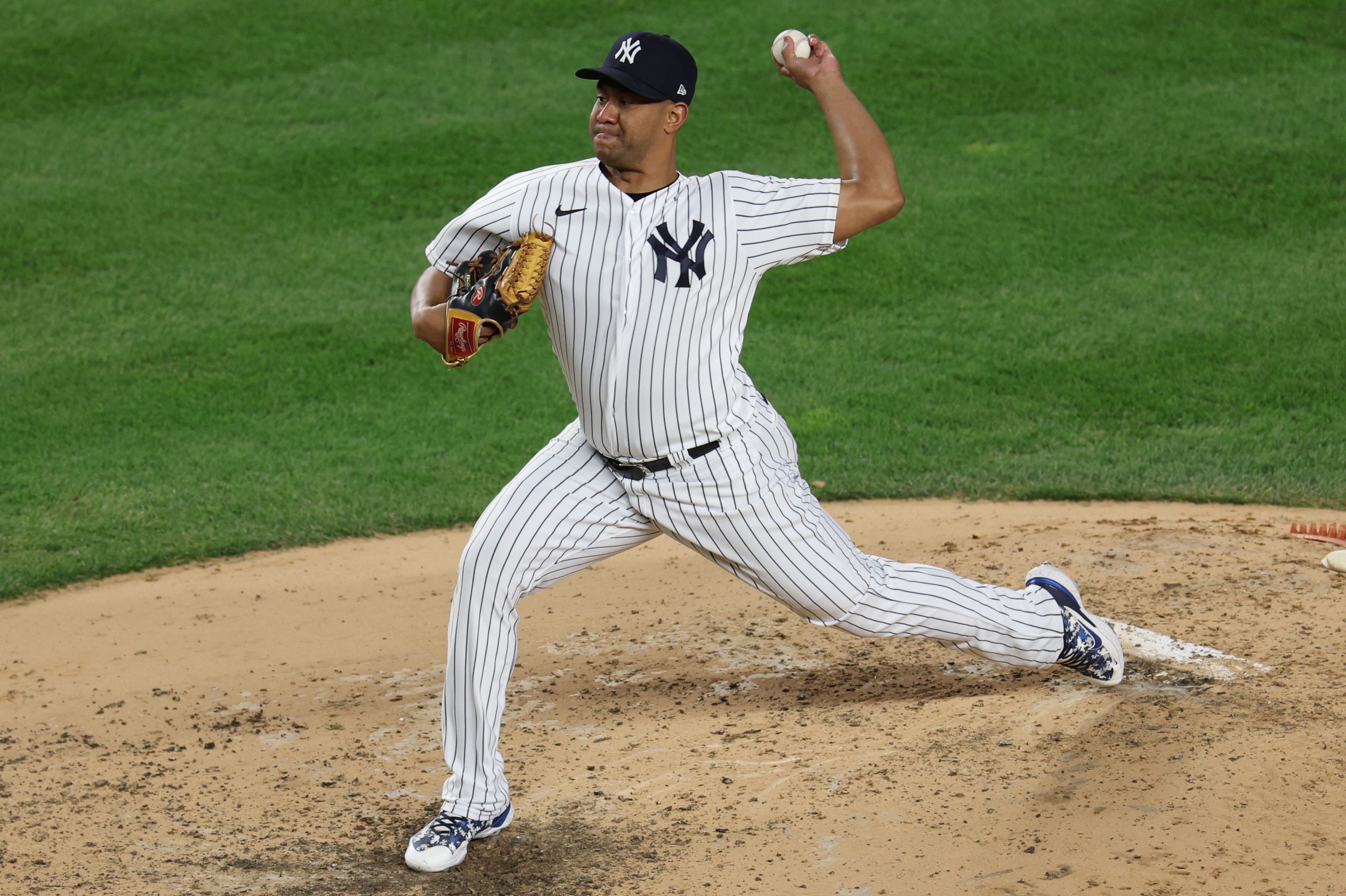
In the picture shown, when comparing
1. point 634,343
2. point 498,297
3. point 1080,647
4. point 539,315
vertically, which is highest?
point 498,297

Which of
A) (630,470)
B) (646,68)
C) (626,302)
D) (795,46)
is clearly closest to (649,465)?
(630,470)

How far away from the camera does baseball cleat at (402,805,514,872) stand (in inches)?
131

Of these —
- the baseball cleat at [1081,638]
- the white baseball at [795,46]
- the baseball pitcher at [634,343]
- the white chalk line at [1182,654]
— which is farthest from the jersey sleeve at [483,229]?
the white chalk line at [1182,654]

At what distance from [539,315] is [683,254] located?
5.20m

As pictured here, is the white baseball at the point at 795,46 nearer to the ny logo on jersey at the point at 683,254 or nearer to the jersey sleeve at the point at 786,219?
the jersey sleeve at the point at 786,219

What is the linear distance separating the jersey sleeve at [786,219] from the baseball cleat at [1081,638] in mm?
1279

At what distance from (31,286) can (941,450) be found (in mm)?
5583

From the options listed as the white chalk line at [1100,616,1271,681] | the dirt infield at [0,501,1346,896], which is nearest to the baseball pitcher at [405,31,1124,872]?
the dirt infield at [0,501,1346,896]

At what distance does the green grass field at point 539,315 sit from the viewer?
6.52 metres

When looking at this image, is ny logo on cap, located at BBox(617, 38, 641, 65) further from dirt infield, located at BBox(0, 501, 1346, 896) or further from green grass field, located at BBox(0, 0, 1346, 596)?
green grass field, located at BBox(0, 0, 1346, 596)

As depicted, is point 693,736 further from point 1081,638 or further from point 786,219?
point 786,219

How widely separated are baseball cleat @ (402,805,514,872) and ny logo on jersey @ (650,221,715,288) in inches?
54.5

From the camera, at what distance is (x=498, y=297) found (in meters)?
3.16

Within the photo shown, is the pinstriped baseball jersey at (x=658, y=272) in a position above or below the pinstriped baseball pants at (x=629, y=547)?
above
